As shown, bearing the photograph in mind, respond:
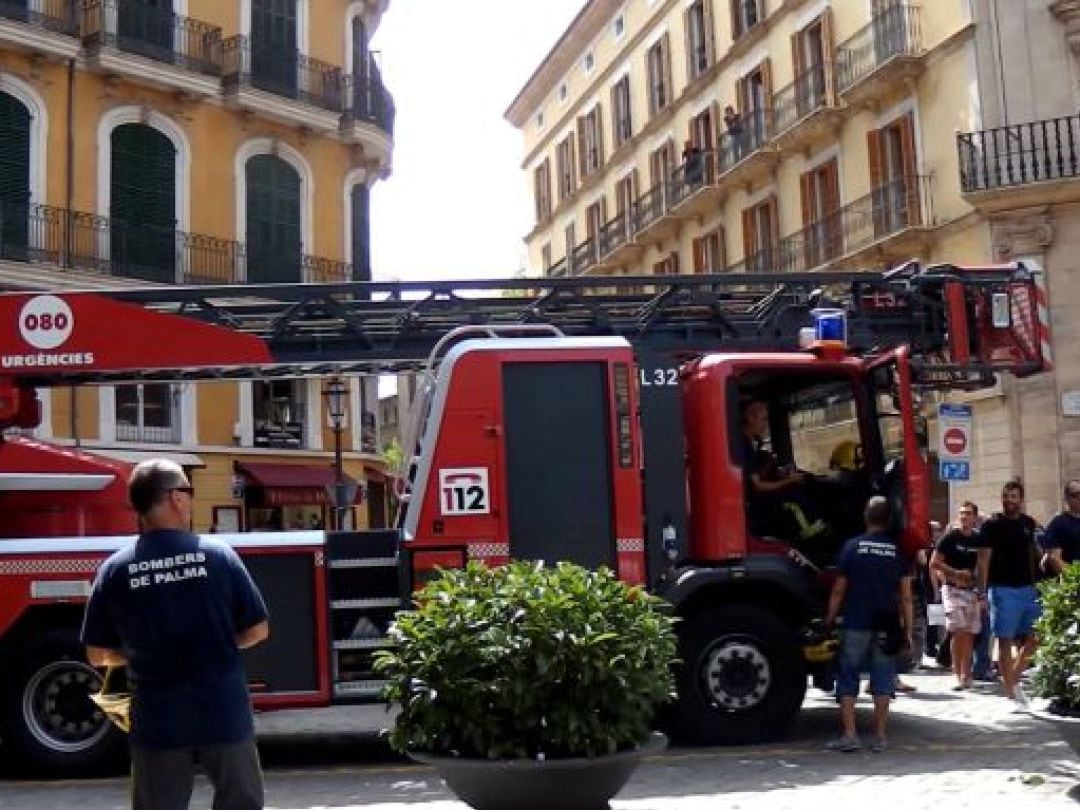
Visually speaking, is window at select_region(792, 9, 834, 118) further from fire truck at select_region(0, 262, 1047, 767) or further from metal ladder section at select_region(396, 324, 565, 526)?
metal ladder section at select_region(396, 324, 565, 526)

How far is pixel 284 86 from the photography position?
99.3 ft

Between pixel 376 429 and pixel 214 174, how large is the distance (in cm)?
734

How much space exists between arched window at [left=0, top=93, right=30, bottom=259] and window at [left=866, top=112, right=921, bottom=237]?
52.2 feet

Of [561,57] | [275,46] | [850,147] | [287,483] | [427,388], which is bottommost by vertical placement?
[427,388]

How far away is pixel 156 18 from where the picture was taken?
1115 inches

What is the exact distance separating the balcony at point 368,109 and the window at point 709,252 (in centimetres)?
871

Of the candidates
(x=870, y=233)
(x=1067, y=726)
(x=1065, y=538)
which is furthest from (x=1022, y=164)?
(x=1067, y=726)

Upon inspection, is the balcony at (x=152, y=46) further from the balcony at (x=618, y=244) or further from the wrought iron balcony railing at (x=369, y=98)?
the balcony at (x=618, y=244)

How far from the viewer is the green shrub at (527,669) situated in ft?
20.7

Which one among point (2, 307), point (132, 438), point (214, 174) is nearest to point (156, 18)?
point (214, 174)

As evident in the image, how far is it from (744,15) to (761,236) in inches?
214

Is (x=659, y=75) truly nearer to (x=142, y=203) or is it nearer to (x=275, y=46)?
(x=275, y=46)

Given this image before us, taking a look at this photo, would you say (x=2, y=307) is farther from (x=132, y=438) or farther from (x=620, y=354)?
(x=132, y=438)

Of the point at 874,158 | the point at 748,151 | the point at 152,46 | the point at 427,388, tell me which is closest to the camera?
the point at 427,388
